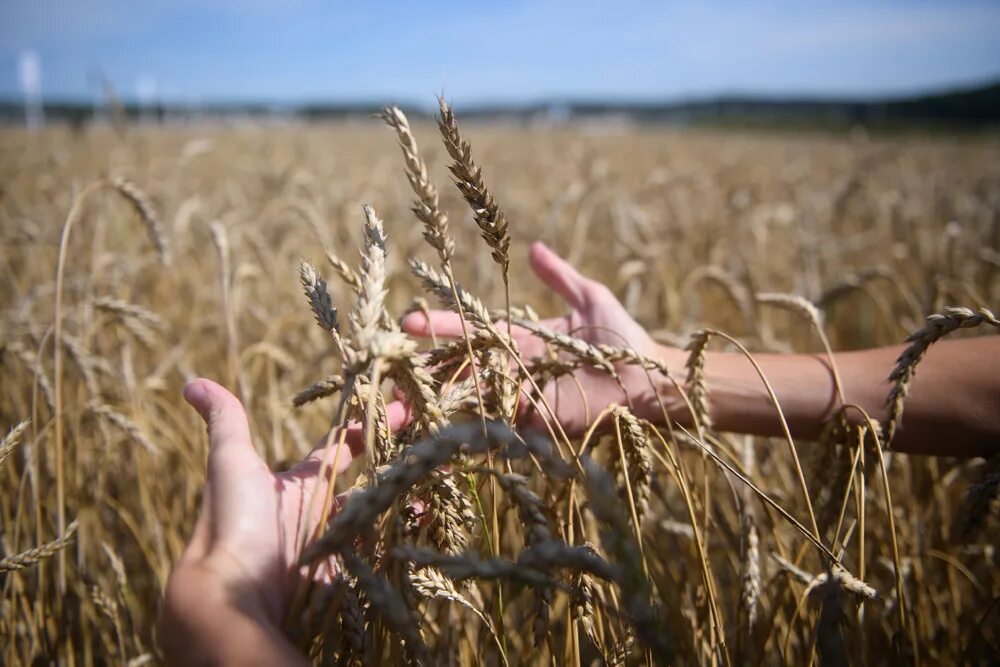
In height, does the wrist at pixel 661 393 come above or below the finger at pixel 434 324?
below

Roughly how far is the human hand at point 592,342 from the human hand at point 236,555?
1.94 feet

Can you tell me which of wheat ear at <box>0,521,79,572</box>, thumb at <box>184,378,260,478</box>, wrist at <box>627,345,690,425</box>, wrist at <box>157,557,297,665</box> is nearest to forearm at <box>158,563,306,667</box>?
wrist at <box>157,557,297,665</box>

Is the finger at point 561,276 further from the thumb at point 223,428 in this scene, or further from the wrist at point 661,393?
the thumb at point 223,428

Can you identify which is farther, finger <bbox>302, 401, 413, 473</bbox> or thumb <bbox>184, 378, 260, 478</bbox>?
finger <bbox>302, 401, 413, 473</bbox>

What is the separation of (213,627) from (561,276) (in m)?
1.20

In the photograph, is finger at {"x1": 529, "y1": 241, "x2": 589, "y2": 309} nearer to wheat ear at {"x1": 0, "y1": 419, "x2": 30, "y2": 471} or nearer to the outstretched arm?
the outstretched arm

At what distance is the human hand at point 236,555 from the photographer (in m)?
0.61

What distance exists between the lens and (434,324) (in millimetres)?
1384

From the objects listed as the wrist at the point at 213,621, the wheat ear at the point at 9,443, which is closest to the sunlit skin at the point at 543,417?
the wrist at the point at 213,621

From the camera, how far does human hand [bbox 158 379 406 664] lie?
2.00 ft

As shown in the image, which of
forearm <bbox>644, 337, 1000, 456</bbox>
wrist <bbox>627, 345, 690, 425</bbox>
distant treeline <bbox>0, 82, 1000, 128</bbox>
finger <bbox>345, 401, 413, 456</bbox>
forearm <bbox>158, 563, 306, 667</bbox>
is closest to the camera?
forearm <bbox>158, 563, 306, 667</bbox>

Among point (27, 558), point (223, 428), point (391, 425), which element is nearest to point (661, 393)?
point (391, 425)

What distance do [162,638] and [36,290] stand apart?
1.93 metres

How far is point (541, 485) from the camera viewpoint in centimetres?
186
